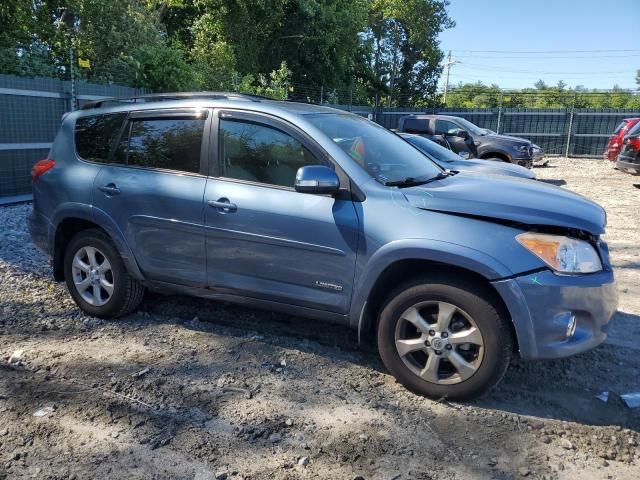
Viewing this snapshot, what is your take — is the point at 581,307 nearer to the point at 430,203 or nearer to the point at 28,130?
the point at 430,203

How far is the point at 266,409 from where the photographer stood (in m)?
3.24

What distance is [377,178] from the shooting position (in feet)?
11.8

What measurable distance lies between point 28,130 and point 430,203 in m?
8.58

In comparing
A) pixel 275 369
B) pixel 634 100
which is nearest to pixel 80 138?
pixel 275 369

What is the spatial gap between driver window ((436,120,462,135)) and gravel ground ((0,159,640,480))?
1107 centimetres

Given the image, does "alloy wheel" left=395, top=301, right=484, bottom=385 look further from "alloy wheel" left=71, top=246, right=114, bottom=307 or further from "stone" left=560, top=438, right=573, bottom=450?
"alloy wheel" left=71, top=246, right=114, bottom=307

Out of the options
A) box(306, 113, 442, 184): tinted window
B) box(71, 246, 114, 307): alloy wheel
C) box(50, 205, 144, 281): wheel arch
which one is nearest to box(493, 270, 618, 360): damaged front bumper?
box(306, 113, 442, 184): tinted window

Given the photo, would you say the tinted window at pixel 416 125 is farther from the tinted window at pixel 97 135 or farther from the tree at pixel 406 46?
the tree at pixel 406 46

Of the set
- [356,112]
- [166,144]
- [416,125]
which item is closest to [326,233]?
[166,144]

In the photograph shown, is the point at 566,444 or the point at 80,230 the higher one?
the point at 80,230

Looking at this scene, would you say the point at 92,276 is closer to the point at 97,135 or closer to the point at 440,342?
the point at 97,135

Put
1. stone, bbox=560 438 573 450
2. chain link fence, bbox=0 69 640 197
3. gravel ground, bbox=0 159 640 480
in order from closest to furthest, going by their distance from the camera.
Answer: gravel ground, bbox=0 159 640 480 < stone, bbox=560 438 573 450 < chain link fence, bbox=0 69 640 197

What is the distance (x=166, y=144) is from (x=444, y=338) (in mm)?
2498

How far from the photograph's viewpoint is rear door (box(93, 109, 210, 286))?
3998 millimetres
